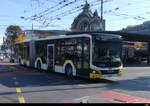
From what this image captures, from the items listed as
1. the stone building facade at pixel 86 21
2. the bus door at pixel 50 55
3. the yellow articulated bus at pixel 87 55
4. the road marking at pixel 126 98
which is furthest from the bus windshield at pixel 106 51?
the stone building facade at pixel 86 21

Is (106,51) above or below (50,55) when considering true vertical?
above

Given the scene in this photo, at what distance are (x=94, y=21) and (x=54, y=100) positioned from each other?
50.1 m

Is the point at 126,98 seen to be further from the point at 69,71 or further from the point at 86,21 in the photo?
the point at 86,21

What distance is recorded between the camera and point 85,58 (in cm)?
1462

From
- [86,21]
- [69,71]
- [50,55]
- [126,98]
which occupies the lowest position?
[126,98]

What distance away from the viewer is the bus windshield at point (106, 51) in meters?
14.1

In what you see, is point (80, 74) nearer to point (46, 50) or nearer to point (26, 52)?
point (46, 50)

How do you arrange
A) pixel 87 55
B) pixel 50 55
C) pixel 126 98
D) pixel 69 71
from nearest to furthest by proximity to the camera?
pixel 126 98, pixel 87 55, pixel 69 71, pixel 50 55

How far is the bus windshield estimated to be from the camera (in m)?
14.1

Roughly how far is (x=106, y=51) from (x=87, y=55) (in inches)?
43.4

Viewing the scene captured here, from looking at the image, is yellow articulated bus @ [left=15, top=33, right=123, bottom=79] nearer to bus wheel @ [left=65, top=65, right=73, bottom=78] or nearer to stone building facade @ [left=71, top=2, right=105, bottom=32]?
bus wheel @ [left=65, top=65, right=73, bottom=78]

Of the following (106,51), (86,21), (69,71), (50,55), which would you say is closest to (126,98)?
(106,51)

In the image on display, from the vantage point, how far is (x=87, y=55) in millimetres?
14406

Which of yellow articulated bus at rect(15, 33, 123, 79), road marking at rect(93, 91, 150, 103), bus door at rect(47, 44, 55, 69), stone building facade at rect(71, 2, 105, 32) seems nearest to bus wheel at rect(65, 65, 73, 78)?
yellow articulated bus at rect(15, 33, 123, 79)
